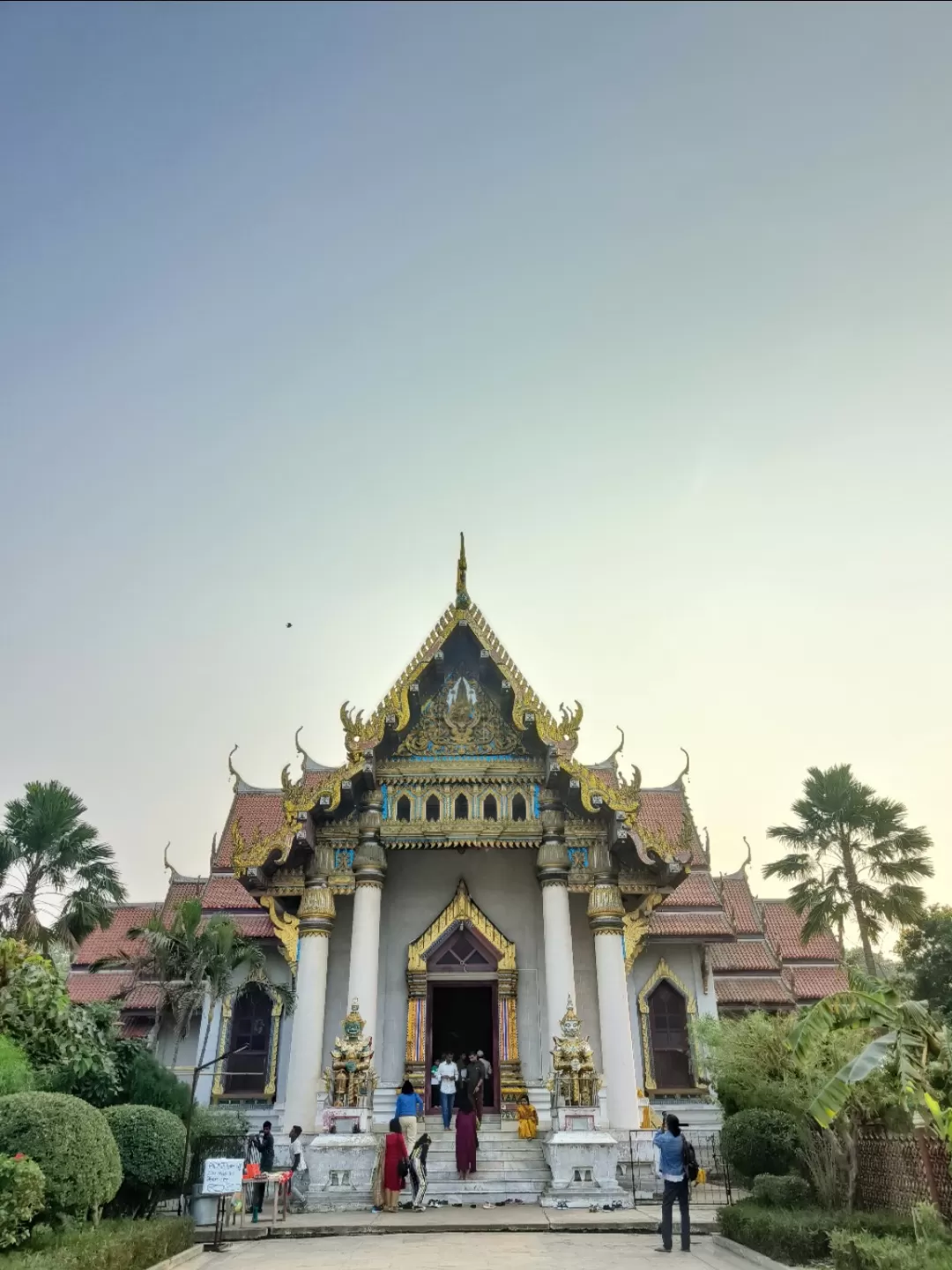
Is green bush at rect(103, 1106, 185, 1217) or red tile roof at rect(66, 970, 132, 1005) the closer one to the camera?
green bush at rect(103, 1106, 185, 1217)

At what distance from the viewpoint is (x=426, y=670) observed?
16.1 metres

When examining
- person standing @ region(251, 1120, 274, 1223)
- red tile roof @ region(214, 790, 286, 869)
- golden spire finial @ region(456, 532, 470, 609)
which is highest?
golden spire finial @ region(456, 532, 470, 609)

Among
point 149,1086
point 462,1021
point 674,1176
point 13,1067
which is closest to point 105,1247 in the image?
point 13,1067

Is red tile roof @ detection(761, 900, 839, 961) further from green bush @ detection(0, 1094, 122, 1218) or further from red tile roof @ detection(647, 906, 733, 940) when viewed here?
green bush @ detection(0, 1094, 122, 1218)

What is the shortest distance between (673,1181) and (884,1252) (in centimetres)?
284

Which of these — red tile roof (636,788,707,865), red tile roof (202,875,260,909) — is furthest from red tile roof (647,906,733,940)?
red tile roof (202,875,260,909)

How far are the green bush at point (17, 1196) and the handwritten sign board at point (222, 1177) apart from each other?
1.89m

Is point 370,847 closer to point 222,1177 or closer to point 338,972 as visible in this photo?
point 338,972

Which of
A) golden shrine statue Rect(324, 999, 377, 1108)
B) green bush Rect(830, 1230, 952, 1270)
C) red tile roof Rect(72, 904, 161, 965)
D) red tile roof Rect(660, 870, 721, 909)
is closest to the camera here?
green bush Rect(830, 1230, 952, 1270)

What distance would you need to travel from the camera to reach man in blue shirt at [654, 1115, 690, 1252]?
9211 millimetres

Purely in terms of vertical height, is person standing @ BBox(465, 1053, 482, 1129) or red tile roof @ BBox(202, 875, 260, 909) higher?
red tile roof @ BBox(202, 875, 260, 909)

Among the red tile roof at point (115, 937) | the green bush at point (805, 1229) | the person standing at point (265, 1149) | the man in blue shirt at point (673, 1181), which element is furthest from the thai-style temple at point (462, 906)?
the green bush at point (805, 1229)

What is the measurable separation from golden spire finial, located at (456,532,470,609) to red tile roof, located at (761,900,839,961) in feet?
36.8

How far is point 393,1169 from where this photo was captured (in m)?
11.8
